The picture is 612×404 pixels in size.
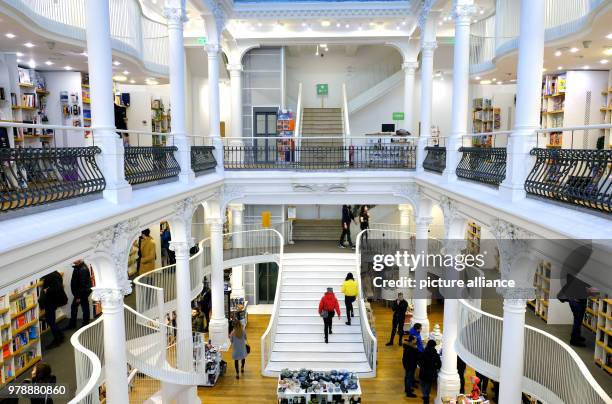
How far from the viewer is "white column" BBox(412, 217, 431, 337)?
12.2 meters

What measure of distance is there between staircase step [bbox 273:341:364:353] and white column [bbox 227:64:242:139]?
7.42 meters

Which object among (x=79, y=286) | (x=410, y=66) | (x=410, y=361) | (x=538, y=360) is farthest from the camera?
(x=410, y=66)

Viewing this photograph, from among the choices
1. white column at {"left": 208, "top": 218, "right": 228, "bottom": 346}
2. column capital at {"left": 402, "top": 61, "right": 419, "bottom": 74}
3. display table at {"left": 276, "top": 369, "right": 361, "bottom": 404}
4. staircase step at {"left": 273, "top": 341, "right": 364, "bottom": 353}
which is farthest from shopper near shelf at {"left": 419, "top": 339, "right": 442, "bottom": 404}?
column capital at {"left": 402, "top": 61, "right": 419, "bottom": 74}

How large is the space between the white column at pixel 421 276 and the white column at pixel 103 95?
8233mm

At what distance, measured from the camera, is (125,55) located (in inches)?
384

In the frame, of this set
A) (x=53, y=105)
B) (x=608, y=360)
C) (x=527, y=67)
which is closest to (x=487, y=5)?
(x=527, y=67)

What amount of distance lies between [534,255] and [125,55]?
8.42 metres

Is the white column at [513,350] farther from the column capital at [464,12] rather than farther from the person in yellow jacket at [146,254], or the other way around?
the person in yellow jacket at [146,254]

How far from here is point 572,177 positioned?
4758 mm

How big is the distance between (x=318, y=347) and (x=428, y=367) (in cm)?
302

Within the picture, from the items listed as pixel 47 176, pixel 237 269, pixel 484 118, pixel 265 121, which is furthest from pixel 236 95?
pixel 47 176

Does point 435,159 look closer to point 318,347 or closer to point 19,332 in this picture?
point 318,347

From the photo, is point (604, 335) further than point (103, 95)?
Yes

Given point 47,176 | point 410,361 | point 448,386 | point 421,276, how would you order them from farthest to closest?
point 421,276
point 410,361
point 448,386
point 47,176
